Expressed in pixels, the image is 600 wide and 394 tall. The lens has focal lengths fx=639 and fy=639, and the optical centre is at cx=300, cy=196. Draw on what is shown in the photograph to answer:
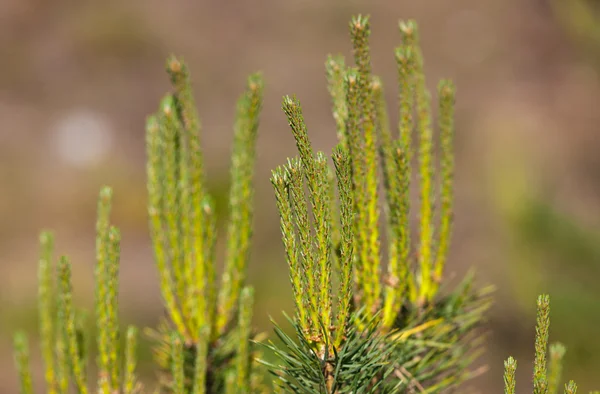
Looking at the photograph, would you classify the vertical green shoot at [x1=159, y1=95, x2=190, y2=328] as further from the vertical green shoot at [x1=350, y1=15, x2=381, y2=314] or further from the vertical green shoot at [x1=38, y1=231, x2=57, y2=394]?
the vertical green shoot at [x1=350, y1=15, x2=381, y2=314]

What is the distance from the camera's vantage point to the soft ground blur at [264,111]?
15.3ft

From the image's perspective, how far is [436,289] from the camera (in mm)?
981

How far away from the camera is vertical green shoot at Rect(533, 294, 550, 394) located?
0.65 metres

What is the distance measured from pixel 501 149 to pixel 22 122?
419 centimetres

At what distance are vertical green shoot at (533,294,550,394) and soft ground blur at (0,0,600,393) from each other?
11.4 feet

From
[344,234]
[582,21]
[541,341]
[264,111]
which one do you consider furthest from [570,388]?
[264,111]

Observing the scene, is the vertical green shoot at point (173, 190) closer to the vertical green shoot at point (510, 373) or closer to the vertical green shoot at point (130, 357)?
the vertical green shoot at point (130, 357)

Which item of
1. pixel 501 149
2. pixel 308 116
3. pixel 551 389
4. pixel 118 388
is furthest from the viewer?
pixel 308 116

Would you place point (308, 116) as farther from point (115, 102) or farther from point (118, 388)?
point (118, 388)

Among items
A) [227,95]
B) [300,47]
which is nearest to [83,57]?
[227,95]

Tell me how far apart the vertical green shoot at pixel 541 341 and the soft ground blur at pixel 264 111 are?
348 centimetres

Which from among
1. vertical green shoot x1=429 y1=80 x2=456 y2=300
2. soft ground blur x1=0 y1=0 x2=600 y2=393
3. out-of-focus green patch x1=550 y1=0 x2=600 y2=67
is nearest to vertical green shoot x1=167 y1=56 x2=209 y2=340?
vertical green shoot x1=429 y1=80 x2=456 y2=300

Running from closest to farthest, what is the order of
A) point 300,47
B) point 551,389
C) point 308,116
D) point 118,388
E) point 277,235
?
point 551,389
point 118,388
point 277,235
point 308,116
point 300,47

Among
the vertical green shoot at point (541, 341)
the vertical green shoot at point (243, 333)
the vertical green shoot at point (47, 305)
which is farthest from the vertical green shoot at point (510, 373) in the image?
the vertical green shoot at point (47, 305)
